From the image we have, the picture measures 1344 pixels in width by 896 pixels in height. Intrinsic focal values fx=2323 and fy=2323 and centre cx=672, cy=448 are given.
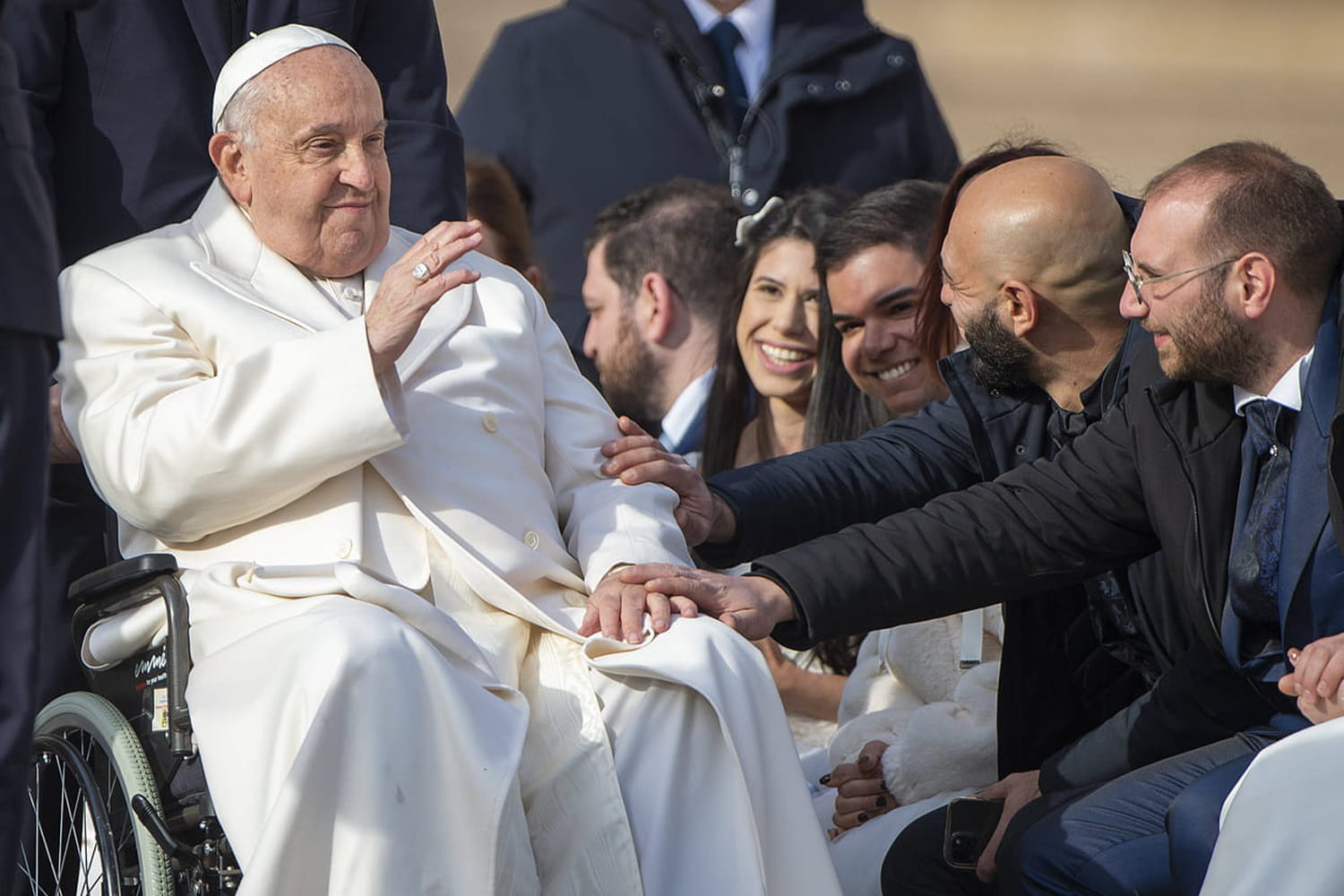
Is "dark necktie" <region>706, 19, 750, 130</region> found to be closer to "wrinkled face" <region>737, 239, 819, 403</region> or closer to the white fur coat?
"wrinkled face" <region>737, 239, 819, 403</region>

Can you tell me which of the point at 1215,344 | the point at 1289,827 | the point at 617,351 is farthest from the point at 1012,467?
the point at 617,351

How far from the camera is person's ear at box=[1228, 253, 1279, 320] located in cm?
400

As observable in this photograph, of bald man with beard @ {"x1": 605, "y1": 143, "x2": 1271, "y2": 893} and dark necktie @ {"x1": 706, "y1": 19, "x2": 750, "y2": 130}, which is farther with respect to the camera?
dark necktie @ {"x1": 706, "y1": 19, "x2": 750, "y2": 130}

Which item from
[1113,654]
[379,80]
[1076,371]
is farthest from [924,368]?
[379,80]

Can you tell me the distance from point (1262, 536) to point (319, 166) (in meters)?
1.76

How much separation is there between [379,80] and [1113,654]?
1.95 m

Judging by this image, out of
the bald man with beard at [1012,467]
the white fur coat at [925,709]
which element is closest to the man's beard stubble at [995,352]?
the bald man with beard at [1012,467]

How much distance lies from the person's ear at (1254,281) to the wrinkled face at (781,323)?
69.1 inches

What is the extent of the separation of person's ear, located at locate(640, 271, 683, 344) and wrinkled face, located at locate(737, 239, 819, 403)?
17.5 inches

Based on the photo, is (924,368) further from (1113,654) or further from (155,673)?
(155,673)

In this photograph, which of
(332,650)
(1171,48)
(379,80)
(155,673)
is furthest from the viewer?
(1171,48)

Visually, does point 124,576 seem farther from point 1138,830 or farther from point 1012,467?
point 1012,467

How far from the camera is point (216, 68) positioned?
4746 millimetres

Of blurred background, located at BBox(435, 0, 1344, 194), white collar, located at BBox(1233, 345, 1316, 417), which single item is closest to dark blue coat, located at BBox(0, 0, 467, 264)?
white collar, located at BBox(1233, 345, 1316, 417)
